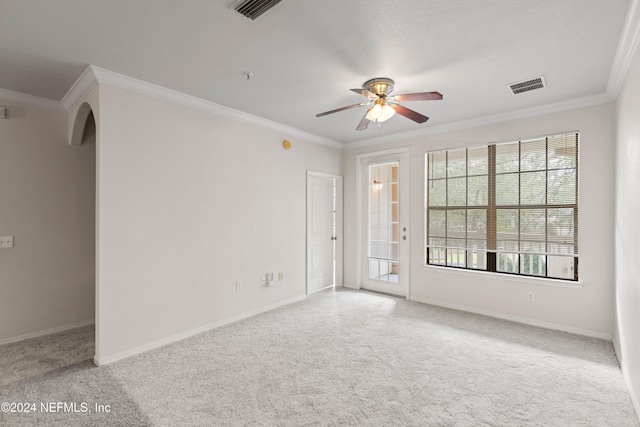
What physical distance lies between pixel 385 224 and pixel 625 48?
351 centimetres

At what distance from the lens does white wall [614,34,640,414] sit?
218 centimetres

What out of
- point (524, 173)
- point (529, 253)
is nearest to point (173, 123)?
point (524, 173)

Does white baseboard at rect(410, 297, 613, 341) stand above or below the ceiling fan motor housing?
below

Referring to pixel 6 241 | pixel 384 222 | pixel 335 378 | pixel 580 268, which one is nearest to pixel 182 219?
pixel 6 241

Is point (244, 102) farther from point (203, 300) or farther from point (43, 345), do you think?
point (43, 345)

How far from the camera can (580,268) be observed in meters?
3.50

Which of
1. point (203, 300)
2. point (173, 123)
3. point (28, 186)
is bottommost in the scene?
point (203, 300)

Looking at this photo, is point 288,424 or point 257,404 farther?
A: point 257,404

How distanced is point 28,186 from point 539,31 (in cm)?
507

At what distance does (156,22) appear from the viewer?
6.97 feet

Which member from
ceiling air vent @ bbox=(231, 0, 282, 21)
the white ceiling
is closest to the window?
the white ceiling

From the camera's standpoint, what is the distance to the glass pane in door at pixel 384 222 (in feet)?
17.0

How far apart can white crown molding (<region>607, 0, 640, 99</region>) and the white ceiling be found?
44mm

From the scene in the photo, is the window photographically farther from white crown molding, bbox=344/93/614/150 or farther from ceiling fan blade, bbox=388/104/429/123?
ceiling fan blade, bbox=388/104/429/123
